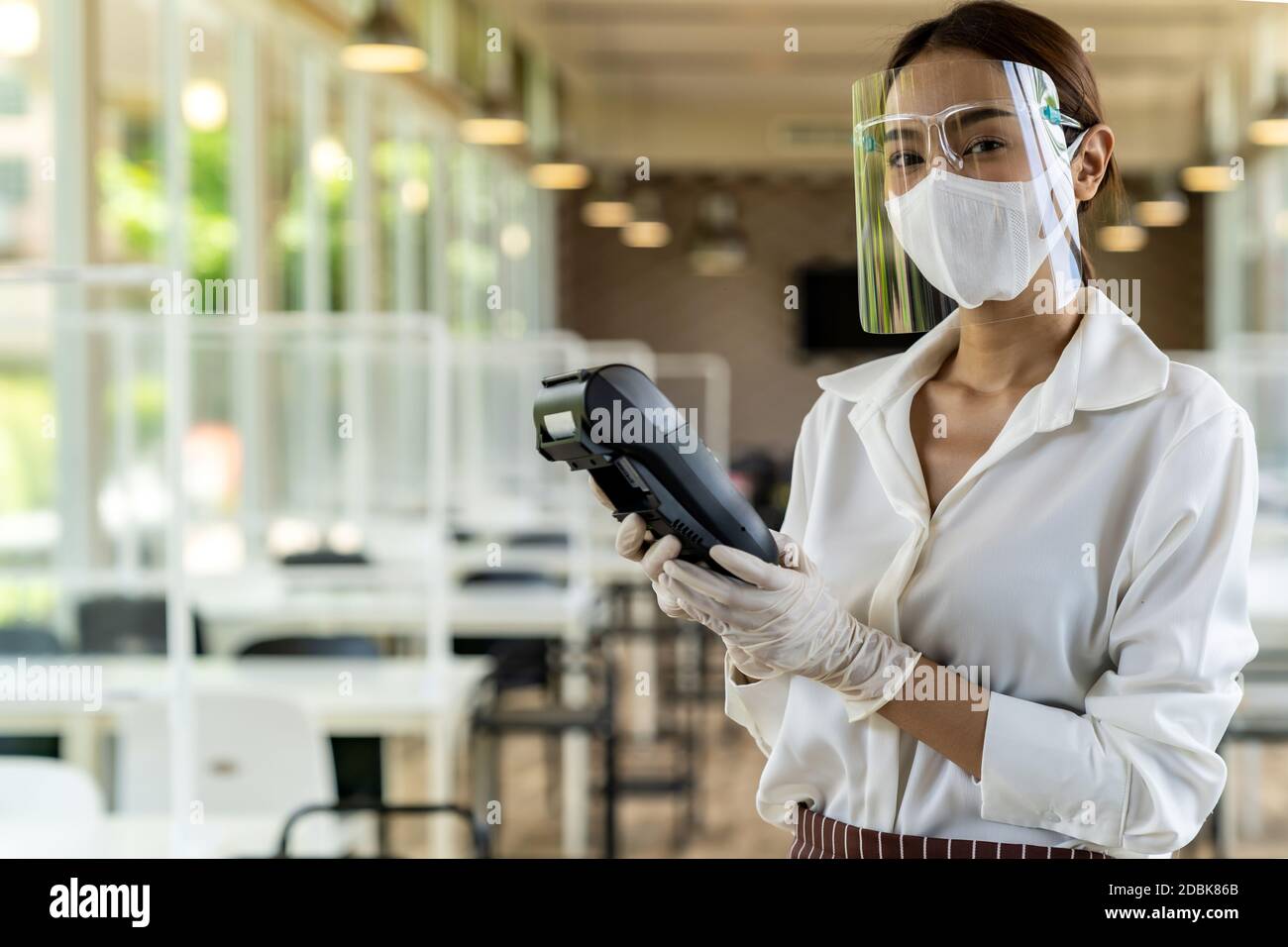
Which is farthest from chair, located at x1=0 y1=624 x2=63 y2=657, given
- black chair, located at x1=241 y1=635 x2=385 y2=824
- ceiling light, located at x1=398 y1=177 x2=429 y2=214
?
ceiling light, located at x1=398 y1=177 x2=429 y2=214

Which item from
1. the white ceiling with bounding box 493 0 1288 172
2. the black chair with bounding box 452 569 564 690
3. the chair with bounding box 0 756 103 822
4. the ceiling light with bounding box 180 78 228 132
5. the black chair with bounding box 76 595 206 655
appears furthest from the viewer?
the white ceiling with bounding box 493 0 1288 172

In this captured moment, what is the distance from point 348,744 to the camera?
322 centimetres

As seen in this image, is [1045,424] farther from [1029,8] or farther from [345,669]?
[345,669]

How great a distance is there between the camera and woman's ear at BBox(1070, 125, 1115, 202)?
907mm

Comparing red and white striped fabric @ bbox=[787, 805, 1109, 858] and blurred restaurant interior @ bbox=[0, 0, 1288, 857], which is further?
blurred restaurant interior @ bbox=[0, 0, 1288, 857]

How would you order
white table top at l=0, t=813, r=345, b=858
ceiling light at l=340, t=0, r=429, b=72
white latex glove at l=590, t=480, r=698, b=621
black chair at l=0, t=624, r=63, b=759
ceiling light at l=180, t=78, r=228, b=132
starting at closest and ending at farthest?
white latex glove at l=590, t=480, r=698, b=621 < white table top at l=0, t=813, r=345, b=858 < black chair at l=0, t=624, r=63, b=759 < ceiling light at l=340, t=0, r=429, b=72 < ceiling light at l=180, t=78, r=228, b=132

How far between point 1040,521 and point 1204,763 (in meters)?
0.18

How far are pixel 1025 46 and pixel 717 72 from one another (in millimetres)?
9106

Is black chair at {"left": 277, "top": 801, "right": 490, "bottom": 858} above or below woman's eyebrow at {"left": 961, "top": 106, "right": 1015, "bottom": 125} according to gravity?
below

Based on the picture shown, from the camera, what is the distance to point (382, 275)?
21.3ft

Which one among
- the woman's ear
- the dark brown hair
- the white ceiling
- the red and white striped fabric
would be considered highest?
the white ceiling

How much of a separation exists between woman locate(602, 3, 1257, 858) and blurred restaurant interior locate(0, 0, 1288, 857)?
68mm

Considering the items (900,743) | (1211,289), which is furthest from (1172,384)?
(1211,289)

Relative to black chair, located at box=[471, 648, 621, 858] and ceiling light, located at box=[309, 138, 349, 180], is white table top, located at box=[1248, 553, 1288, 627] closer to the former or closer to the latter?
black chair, located at box=[471, 648, 621, 858]
